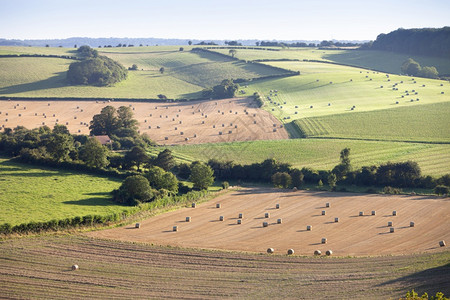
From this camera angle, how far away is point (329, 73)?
195375 mm

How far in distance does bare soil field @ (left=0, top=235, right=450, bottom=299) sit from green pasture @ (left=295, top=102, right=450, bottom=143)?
207 feet

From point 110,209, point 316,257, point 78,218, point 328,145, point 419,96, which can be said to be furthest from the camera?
point 419,96

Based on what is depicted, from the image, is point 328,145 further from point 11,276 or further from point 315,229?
point 11,276

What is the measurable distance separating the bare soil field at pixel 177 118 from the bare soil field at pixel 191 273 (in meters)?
61.3

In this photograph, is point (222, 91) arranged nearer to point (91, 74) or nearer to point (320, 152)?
point (91, 74)

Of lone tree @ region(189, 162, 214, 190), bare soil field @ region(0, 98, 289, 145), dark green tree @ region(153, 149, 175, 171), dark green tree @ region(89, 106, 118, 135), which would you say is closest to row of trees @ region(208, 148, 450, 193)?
dark green tree @ region(153, 149, 175, 171)

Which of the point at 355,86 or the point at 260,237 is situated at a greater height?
the point at 355,86

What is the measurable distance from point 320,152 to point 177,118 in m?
46.6

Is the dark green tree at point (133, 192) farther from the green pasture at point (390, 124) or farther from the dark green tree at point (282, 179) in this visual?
the green pasture at point (390, 124)

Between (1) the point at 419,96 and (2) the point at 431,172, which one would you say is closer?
(2) the point at 431,172

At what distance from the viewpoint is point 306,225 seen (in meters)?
66.6

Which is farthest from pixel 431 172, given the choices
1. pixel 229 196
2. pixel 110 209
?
pixel 110 209

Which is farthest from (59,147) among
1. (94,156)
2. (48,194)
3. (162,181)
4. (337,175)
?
(337,175)

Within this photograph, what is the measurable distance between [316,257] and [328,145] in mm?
55156
